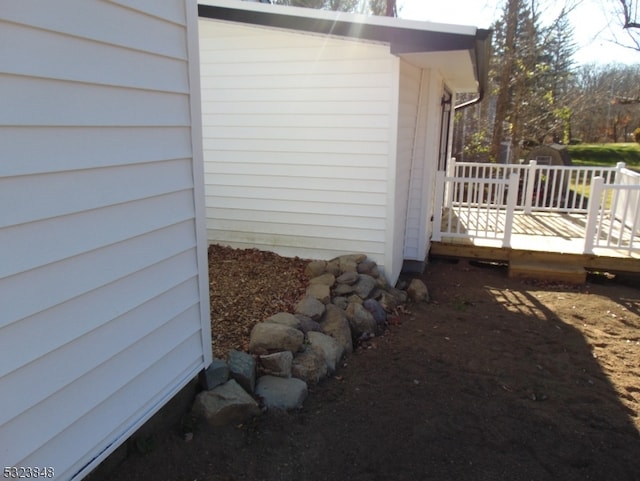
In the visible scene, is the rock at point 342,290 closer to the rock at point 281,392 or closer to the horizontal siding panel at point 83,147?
the rock at point 281,392

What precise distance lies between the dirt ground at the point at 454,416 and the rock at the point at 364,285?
43 cm

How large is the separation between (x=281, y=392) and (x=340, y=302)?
1.48m

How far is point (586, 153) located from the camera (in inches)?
952

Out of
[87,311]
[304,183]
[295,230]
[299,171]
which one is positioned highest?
[299,171]

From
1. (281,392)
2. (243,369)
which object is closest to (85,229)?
(243,369)

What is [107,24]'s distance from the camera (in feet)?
6.07

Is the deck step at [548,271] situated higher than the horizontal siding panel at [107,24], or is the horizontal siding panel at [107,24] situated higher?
the horizontal siding panel at [107,24]

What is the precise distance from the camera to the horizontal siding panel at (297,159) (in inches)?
189

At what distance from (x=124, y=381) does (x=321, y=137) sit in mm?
3402

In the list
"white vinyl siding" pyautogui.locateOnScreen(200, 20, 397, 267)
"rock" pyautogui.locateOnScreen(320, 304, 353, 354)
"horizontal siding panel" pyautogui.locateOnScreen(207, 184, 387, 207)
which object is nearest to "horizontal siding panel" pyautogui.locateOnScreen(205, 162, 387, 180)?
"white vinyl siding" pyautogui.locateOnScreen(200, 20, 397, 267)

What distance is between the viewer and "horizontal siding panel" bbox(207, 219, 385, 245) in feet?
16.4

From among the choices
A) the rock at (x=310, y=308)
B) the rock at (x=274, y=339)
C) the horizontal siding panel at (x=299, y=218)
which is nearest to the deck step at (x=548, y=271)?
the horizontal siding panel at (x=299, y=218)

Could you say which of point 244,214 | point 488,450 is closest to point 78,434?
point 488,450

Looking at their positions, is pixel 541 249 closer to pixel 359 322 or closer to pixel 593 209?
pixel 593 209
